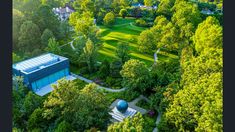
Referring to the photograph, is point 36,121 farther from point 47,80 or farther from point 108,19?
point 108,19

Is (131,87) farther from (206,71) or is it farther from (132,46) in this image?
(132,46)

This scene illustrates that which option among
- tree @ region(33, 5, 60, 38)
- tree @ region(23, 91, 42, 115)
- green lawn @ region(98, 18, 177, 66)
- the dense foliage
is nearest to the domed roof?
the dense foliage

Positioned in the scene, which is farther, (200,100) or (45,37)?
(45,37)

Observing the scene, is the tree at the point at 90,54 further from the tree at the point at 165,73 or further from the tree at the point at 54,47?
the tree at the point at 165,73

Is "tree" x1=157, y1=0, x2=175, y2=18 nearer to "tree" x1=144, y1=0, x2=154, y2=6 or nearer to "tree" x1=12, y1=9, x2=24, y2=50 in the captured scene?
"tree" x1=144, y1=0, x2=154, y2=6

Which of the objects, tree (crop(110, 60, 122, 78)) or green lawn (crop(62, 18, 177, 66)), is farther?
green lawn (crop(62, 18, 177, 66))

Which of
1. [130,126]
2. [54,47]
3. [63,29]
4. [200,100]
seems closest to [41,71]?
[54,47]

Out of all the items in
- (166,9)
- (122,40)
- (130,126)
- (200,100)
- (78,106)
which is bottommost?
(78,106)

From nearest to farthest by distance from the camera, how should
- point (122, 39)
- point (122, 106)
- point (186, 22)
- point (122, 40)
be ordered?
1. point (122, 106)
2. point (186, 22)
3. point (122, 40)
4. point (122, 39)
